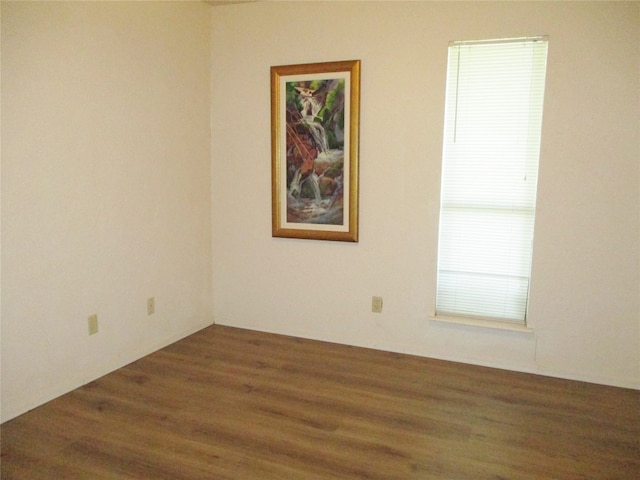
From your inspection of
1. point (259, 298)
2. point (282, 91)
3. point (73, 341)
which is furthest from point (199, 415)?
point (282, 91)

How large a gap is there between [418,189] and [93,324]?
7.34ft

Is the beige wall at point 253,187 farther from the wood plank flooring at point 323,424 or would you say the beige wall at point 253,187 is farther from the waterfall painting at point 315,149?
the wood plank flooring at point 323,424

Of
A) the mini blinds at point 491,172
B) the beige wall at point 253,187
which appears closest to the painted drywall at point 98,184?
the beige wall at point 253,187

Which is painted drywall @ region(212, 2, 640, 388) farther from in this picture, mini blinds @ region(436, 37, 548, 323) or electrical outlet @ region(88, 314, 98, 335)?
electrical outlet @ region(88, 314, 98, 335)

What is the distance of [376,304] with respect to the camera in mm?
3420

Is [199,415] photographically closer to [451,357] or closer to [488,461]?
[488,461]

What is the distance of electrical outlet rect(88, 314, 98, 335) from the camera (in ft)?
9.26

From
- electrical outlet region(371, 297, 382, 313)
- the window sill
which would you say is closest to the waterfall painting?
electrical outlet region(371, 297, 382, 313)

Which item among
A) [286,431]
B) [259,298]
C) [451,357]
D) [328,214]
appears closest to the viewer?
[286,431]

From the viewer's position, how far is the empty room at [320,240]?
229 centimetres

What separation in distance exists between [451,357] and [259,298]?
60.3 inches

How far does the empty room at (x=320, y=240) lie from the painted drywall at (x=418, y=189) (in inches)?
0.6

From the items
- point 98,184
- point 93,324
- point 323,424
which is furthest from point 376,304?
point 98,184

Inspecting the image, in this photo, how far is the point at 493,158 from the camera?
3027 mm
